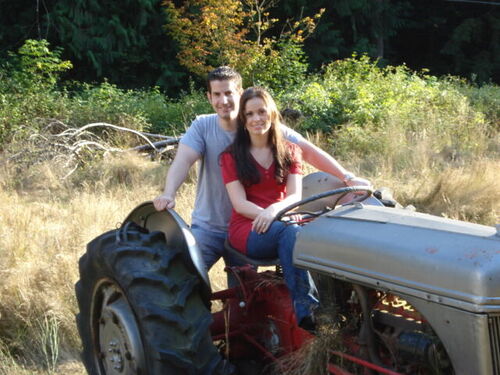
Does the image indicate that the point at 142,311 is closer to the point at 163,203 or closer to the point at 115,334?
the point at 115,334

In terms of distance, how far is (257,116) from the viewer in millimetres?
3770

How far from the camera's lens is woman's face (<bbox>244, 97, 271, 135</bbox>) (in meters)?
3.77

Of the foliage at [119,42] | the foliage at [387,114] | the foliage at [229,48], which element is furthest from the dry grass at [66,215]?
the foliage at [119,42]

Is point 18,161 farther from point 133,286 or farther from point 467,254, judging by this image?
point 467,254

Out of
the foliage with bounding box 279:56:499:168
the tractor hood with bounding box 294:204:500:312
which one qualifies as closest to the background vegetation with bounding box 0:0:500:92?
the foliage with bounding box 279:56:499:168

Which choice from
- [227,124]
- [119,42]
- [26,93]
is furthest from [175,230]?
[119,42]

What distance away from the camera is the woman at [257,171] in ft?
11.9

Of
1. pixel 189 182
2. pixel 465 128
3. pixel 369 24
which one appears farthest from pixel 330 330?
pixel 369 24

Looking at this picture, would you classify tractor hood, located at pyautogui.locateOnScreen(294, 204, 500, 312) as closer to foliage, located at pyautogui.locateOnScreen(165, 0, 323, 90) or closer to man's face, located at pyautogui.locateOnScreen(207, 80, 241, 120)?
man's face, located at pyautogui.locateOnScreen(207, 80, 241, 120)

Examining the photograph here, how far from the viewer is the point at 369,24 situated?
22.3m

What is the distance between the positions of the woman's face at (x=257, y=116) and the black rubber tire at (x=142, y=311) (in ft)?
2.54

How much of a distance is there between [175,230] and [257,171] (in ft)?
1.80

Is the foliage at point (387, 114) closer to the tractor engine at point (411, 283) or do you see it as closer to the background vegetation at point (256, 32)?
the background vegetation at point (256, 32)

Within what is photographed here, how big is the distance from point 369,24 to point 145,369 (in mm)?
20449
